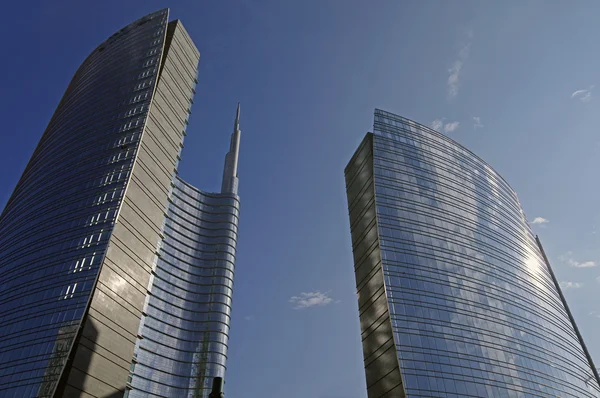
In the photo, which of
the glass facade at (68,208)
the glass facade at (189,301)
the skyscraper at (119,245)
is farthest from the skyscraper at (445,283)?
the glass facade at (189,301)

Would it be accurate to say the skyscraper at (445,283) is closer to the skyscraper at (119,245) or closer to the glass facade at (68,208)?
the skyscraper at (119,245)

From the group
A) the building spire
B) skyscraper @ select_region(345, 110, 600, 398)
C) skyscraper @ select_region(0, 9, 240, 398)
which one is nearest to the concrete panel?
skyscraper @ select_region(345, 110, 600, 398)

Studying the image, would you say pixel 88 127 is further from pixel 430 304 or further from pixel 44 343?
pixel 430 304

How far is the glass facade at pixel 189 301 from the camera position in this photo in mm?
112688

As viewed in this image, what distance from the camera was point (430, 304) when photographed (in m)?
79.4

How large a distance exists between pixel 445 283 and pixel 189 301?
2834 inches

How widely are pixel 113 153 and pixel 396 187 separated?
55716 mm

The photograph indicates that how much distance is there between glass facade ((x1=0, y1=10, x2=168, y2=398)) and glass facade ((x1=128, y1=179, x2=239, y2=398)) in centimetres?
2729

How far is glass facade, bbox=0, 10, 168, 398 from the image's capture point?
74.1 m

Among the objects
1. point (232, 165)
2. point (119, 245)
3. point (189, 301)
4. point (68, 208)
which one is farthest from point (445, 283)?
point (232, 165)

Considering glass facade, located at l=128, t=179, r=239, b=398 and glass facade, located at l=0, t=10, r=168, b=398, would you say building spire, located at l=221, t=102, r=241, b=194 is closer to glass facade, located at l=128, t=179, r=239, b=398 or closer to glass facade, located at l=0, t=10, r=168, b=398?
glass facade, located at l=128, t=179, r=239, b=398

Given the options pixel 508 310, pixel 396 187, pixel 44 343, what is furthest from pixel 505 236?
pixel 44 343

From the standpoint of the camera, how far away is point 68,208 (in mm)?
92812

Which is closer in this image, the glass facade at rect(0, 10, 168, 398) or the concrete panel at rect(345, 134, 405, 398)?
the concrete panel at rect(345, 134, 405, 398)
